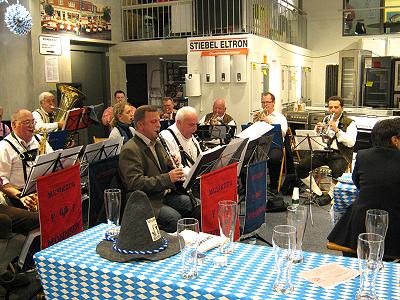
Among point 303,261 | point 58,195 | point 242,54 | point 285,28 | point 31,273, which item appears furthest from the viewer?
point 285,28

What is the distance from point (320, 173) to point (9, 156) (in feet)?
16.1

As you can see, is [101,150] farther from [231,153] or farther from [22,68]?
[22,68]

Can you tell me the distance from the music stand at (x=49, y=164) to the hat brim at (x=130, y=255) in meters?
1.43

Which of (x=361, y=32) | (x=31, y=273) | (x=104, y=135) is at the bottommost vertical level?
(x=31, y=273)

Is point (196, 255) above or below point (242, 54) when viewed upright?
below

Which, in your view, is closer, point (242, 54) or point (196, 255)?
point (196, 255)

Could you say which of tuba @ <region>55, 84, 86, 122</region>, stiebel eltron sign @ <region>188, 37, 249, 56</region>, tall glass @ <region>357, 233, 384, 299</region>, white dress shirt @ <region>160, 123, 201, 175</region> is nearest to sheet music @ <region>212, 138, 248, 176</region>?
white dress shirt @ <region>160, 123, 201, 175</region>

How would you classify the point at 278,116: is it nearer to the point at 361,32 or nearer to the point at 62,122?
the point at 62,122

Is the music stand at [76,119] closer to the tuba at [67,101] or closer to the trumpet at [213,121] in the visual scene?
the tuba at [67,101]

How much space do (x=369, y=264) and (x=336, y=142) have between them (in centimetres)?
481

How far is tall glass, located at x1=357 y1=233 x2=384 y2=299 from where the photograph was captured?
1819mm

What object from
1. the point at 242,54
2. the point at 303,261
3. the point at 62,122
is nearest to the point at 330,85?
the point at 242,54

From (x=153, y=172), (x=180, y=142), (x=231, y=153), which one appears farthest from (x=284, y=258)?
(x=180, y=142)

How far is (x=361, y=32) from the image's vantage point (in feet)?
39.9
